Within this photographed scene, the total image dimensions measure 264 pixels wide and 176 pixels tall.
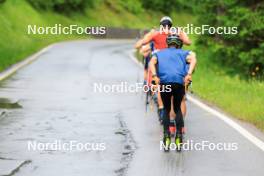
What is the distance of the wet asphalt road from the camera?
937 cm

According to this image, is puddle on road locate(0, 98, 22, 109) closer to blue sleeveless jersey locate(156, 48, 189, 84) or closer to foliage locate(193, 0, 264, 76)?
blue sleeveless jersey locate(156, 48, 189, 84)

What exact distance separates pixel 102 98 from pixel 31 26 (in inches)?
1453

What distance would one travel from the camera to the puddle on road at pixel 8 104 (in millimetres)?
15695

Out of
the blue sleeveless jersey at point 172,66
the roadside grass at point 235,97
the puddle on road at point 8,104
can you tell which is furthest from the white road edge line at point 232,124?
the puddle on road at point 8,104

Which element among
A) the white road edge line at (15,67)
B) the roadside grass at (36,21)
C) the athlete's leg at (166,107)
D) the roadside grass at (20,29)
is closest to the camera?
the athlete's leg at (166,107)

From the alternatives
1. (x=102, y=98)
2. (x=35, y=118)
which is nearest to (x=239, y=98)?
(x=102, y=98)

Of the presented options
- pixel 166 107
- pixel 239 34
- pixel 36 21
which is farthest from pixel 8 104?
pixel 36 21

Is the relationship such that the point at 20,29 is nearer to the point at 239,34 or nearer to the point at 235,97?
the point at 239,34

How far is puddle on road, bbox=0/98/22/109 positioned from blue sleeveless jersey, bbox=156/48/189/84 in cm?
601

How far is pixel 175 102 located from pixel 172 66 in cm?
55

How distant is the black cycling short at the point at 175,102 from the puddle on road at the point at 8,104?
5.91 meters

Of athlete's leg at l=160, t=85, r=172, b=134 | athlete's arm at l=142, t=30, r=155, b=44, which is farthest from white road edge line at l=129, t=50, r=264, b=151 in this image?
athlete's arm at l=142, t=30, r=155, b=44

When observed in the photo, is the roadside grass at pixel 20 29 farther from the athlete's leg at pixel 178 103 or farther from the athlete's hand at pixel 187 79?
the athlete's hand at pixel 187 79

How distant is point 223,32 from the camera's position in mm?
30500
